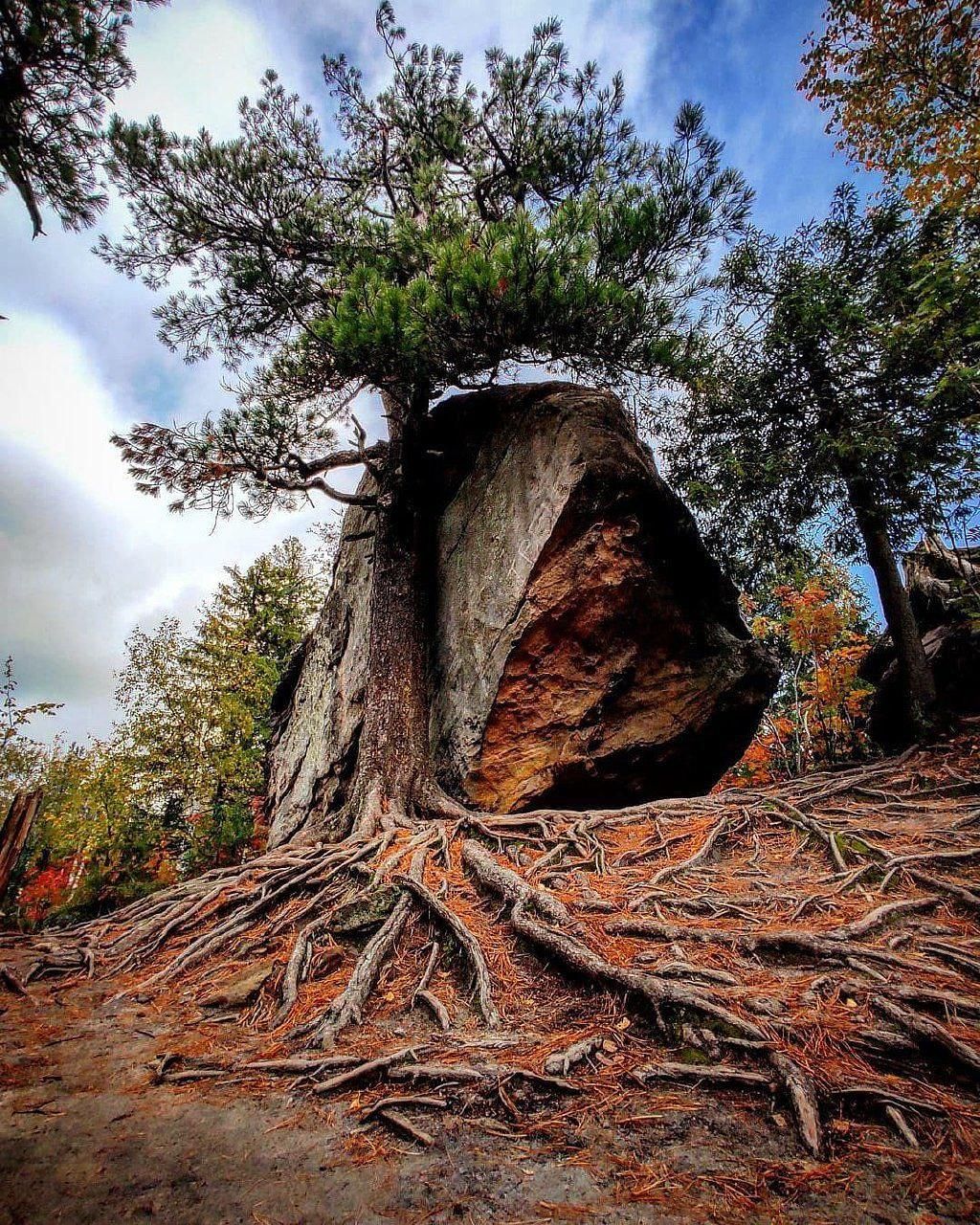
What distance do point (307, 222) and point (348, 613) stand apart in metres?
5.13

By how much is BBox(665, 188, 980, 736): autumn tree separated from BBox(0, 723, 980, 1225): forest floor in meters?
6.59

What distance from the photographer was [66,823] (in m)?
10.3

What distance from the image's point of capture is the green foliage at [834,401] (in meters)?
7.67

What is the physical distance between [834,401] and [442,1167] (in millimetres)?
10197

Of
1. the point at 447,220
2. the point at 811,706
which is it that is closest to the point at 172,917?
the point at 447,220

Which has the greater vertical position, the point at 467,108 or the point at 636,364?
the point at 467,108

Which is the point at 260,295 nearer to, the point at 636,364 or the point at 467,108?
the point at 467,108

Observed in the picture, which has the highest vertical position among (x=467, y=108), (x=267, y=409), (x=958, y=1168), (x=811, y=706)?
(x=467, y=108)

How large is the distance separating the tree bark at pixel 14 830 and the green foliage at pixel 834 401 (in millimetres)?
8696

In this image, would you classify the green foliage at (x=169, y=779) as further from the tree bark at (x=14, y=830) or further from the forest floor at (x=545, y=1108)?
the forest floor at (x=545, y=1108)

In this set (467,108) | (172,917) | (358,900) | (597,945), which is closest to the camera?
(597,945)

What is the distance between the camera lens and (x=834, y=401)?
28.6 feet

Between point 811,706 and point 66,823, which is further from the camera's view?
point 811,706

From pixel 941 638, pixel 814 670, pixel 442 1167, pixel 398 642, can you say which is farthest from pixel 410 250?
pixel 814 670
